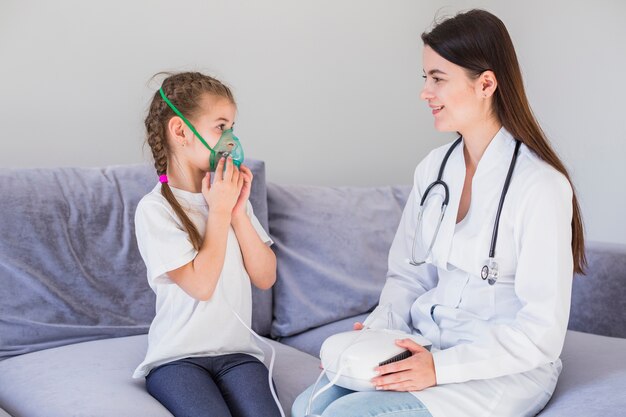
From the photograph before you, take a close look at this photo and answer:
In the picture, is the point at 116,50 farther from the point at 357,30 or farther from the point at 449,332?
the point at 449,332

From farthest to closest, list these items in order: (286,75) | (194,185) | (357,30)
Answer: (357,30) → (286,75) → (194,185)

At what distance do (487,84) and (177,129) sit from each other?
29.4 inches

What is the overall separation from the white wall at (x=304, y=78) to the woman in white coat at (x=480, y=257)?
111cm

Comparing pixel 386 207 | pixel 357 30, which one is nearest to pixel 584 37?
pixel 357 30

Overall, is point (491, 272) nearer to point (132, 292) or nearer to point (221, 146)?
point (221, 146)

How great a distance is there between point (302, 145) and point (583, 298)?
1295 mm

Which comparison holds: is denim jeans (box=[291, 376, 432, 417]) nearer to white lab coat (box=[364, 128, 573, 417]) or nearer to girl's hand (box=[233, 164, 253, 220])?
white lab coat (box=[364, 128, 573, 417])

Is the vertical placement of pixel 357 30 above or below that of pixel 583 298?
above

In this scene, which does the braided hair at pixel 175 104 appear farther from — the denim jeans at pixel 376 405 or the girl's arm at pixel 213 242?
the denim jeans at pixel 376 405

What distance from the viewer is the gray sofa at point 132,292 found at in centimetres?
178

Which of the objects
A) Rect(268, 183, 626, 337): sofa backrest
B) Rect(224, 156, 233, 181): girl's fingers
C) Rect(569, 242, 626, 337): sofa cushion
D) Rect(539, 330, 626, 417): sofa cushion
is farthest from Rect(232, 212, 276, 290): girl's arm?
Rect(569, 242, 626, 337): sofa cushion

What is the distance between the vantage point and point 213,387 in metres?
1.70

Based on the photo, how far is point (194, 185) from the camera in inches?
75.7

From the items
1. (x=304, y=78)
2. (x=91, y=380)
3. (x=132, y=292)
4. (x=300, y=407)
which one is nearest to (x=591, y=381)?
(x=300, y=407)
